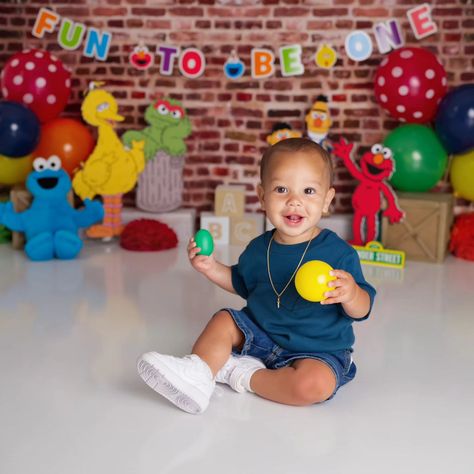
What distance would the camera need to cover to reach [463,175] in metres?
3.46

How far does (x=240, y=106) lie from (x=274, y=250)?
2.03m

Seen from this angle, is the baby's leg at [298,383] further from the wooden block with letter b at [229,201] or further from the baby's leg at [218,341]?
the wooden block with letter b at [229,201]

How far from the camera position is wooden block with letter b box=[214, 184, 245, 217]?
3.73 metres

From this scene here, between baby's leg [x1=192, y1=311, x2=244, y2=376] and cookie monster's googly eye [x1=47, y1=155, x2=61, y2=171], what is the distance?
1671 millimetres

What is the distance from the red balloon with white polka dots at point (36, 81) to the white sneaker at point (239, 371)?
2.04 meters

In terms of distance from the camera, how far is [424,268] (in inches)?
131

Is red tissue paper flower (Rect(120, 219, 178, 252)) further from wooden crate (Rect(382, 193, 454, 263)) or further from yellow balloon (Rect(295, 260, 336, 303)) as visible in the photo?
yellow balloon (Rect(295, 260, 336, 303))

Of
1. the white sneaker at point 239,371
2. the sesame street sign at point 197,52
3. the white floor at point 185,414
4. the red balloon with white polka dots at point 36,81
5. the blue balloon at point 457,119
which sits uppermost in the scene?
the sesame street sign at point 197,52

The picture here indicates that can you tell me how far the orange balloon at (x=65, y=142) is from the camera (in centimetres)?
361

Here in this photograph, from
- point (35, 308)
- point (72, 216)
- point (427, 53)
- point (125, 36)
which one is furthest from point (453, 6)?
point (35, 308)

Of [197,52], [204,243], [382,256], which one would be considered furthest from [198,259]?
[197,52]

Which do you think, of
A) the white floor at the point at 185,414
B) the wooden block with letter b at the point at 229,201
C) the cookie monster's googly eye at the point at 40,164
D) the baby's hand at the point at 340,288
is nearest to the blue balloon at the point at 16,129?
the cookie monster's googly eye at the point at 40,164

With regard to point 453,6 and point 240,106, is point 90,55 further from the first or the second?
point 453,6

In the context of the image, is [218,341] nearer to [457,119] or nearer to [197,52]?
[457,119]
